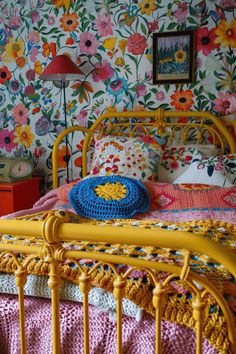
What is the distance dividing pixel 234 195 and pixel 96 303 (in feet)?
3.41

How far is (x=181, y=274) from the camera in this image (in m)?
0.78

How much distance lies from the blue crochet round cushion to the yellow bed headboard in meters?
0.82

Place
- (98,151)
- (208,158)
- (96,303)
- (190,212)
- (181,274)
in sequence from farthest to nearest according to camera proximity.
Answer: (98,151)
(208,158)
(190,212)
(96,303)
(181,274)

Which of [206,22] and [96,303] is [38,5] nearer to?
[206,22]

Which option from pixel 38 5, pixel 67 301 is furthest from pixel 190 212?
pixel 38 5

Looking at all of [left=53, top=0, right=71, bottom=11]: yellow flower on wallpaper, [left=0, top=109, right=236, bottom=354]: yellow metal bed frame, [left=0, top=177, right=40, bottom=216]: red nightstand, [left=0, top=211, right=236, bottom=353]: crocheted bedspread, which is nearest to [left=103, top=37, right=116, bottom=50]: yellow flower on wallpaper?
[left=53, top=0, right=71, bottom=11]: yellow flower on wallpaper

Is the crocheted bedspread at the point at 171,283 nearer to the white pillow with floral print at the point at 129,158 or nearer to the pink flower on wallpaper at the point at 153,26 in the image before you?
the white pillow with floral print at the point at 129,158

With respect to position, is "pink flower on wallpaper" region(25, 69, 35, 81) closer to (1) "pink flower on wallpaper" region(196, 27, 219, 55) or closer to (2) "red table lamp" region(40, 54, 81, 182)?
(2) "red table lamp" region(40, 54, 81, 182)

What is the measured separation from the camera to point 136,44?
266 cm

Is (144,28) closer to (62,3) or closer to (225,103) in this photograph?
(62,3)

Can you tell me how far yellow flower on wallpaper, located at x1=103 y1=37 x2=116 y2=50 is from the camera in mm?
2709

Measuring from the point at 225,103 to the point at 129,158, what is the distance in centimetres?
80

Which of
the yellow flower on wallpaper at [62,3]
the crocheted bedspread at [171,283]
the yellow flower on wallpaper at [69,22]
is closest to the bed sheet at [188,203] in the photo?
the crocheted bedspread at [171,283]

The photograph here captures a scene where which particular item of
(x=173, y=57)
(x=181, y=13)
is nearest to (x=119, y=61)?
(x=173, y=57)
